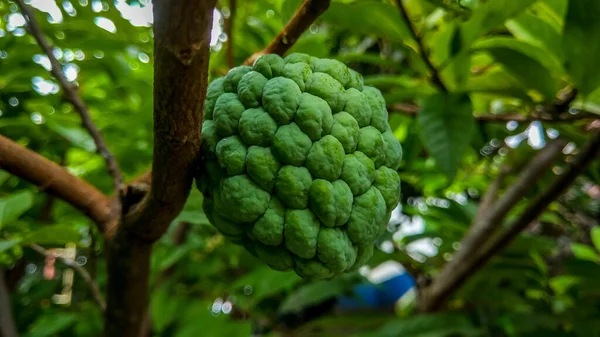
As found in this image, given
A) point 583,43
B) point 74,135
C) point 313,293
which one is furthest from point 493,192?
point 74,135

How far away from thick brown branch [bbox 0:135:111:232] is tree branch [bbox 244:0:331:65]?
1.48ft

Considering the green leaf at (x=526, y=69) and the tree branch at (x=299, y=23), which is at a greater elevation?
the tree branch at (x=299, y=23)

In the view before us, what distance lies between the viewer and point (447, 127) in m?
1.31

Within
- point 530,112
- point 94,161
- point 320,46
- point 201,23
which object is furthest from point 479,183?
point 201,23

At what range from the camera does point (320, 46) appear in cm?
162

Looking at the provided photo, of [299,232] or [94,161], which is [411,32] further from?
[94,161]

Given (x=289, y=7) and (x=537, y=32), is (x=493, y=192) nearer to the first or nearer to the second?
(x=537, y=32)

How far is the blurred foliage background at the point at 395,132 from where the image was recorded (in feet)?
4.16

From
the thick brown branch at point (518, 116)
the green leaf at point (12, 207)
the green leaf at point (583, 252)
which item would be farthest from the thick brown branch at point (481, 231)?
the green leaf at point (12, 207)

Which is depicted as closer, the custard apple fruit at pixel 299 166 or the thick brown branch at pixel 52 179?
the custard apple fruit at pixel 299 166

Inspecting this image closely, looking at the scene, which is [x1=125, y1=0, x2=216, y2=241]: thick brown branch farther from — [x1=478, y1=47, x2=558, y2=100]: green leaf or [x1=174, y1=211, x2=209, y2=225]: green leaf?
[x1=478, y1=47, x2=558, y2=100]: green leaf

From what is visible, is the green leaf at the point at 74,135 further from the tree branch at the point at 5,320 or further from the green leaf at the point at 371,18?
the green leaf at the point at 371,18

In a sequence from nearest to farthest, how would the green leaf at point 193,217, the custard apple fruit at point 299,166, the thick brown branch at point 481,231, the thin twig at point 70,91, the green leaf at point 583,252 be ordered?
the custard apple fruit at point 299,166 → the green leaf at point 193,217 → the thin twig at point 70,91 → the thick brown branch at point 481,231 → the green leaf at point 583,252

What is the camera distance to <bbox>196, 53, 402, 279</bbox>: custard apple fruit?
2.62 feet
